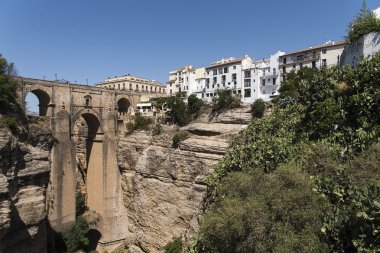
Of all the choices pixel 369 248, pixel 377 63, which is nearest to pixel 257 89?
pixel 377 63

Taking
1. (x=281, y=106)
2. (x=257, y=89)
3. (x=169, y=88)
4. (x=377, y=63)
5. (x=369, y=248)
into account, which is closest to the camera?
(x=369, y=248)

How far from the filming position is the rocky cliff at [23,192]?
62.5 ft

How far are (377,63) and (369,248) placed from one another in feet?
31.3

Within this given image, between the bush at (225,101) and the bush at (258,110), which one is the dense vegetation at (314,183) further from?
the bush at (225,101)

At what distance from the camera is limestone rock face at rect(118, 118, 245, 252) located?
26672 millimetres

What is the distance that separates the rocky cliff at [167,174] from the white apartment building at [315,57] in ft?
52.3

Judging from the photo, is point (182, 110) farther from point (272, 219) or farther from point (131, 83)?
point (131, 83)

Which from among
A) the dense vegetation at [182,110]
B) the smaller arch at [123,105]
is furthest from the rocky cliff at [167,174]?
the smaller arch at [123,105]

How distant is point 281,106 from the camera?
22.8m

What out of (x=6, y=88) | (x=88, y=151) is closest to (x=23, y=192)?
(x=6, y=88)

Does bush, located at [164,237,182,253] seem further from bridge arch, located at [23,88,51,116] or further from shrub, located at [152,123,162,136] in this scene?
bridge arch, located at [23,88,51,116]

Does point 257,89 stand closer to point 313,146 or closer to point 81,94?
point 81,94

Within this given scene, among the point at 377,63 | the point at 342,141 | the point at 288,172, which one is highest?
the point at 377,63

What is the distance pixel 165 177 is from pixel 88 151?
32.0ft
